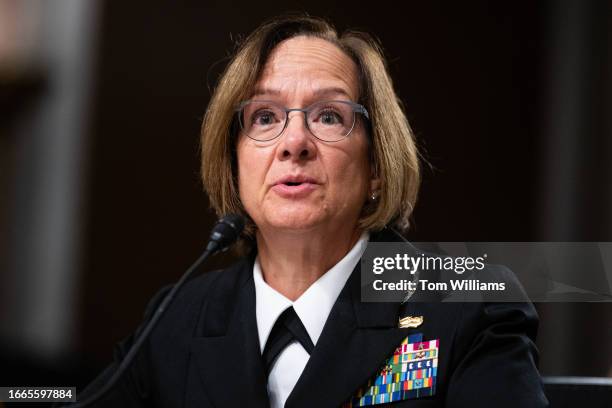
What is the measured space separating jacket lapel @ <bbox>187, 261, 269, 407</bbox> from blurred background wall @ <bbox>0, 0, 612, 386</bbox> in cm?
143

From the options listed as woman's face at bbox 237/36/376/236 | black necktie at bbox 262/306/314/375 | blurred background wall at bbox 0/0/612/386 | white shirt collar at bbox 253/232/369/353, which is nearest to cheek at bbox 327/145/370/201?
Result: woman's face at bbox 237/36/376/236

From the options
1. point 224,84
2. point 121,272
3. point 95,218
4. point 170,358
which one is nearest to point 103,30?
point 95,218

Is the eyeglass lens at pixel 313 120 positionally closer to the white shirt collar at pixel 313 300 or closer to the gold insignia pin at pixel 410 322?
the white shirt collar at pixel 313 300

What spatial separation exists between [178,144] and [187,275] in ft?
6.24

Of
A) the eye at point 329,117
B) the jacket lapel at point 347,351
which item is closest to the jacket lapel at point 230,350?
the jacket lapel at point 347,351

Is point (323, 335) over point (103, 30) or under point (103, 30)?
under

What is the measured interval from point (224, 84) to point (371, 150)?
35cm

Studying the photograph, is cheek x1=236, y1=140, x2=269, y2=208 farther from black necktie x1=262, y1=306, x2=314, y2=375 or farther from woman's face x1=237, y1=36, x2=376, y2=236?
black necktie x1=262, y1=306, x2=314, y2=375

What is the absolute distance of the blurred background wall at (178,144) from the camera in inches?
127

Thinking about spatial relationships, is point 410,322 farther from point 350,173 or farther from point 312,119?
point 312,119

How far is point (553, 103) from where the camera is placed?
3561mm

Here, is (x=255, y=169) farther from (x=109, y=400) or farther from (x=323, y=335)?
(x=109, y=400)

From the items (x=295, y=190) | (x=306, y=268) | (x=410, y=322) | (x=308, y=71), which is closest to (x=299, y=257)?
(x=306, y=268)

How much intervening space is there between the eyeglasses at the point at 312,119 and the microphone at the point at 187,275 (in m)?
0.30
